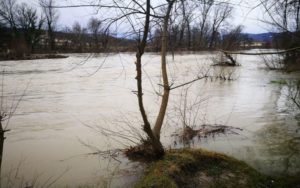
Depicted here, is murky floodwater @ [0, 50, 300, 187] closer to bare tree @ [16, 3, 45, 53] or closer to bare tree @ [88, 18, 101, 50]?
bare tree @ [88, 18, 101, 50]

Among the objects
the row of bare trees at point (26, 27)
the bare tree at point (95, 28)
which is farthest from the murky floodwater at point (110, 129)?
the row of bare trees at point (26, 27)

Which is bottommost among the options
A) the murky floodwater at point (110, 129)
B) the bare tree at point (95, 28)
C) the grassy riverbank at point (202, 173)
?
the murky floodwater at point (110, 129)

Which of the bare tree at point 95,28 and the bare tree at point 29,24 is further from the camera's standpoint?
the bare tree at point 29,24

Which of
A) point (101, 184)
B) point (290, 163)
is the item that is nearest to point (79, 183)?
point (101, 184)

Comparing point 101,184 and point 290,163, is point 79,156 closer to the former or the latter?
point 101,184

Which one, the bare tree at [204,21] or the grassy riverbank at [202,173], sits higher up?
the bare tree at [204,21]

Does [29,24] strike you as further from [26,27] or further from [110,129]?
[110,129]

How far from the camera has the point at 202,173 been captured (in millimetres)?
5641

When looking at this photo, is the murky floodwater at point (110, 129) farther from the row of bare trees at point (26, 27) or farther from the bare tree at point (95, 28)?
the row of bare trees at point (26, 27)

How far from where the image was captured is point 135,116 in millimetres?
11180

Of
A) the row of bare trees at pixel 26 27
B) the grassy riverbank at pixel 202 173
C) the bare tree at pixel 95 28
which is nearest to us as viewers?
the grassy riverbank at pixel 202 173

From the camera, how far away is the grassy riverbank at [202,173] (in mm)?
5258

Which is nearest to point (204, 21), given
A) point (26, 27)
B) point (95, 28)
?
point (95, 28)

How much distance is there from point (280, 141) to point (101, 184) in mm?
4367
